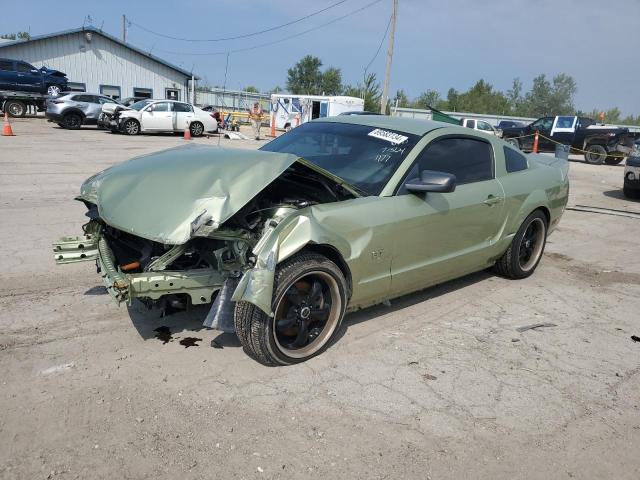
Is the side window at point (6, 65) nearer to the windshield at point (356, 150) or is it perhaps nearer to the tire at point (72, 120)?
the tire at point (72, 120)

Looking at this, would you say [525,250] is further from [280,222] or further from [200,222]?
[200,222]

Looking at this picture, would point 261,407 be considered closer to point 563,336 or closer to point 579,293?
point 563,336

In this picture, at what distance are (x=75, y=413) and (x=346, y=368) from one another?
162cm

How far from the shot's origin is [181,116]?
74.6 ft

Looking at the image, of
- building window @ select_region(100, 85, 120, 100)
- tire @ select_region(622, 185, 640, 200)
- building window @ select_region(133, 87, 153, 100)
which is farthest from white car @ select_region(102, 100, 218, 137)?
tire @ select_region(622, 185, 640, 200)

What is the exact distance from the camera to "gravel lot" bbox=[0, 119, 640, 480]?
2.54 m

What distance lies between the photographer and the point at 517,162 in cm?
529

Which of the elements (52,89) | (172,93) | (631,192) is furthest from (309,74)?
(631,192)

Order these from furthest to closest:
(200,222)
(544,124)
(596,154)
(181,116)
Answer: (544,124) → (181,116) → (596,154) → (200,222)

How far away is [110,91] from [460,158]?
3534 centimetres

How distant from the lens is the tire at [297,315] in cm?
314

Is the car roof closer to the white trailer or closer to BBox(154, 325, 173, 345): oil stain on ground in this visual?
BBox(154, 325, 173, 345): oil stain on ground

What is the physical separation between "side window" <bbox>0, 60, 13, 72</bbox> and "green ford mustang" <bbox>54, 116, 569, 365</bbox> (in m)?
26.2

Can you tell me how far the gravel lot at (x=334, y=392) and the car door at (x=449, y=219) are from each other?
16.4 inches
